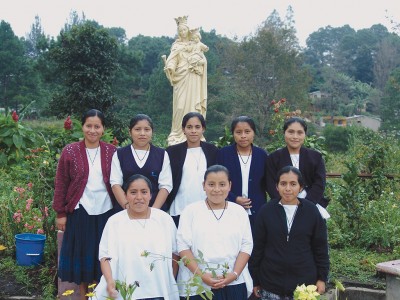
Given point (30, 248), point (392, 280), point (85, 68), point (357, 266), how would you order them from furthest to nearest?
point (85, 68) < point (357, 266) < point (30, 248) < point (392, 280)

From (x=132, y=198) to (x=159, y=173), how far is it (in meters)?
0.53

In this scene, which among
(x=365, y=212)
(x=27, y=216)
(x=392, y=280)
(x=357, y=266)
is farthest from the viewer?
(x=365, y=212)

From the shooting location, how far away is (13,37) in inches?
1028

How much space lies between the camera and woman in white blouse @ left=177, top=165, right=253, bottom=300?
283 centimetres

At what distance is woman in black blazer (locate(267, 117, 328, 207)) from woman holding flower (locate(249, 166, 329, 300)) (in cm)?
37

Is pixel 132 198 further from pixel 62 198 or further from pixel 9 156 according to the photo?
pixel 9 156

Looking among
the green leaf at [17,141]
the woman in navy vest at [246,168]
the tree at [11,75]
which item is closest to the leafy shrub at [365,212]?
the woman in navy vest at [246,168]

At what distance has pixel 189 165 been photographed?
3404mm

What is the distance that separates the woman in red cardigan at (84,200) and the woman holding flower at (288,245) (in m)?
1.07

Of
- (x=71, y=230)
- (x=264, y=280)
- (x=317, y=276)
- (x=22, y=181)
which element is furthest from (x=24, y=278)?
(x=22, y=181)

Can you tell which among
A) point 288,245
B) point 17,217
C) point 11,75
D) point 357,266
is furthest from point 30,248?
point 11,75

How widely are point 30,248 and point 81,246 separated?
0.97 m

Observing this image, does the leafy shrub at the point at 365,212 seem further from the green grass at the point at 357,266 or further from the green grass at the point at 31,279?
the green grass at the point at 31,279

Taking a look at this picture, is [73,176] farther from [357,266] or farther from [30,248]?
[357,266]
